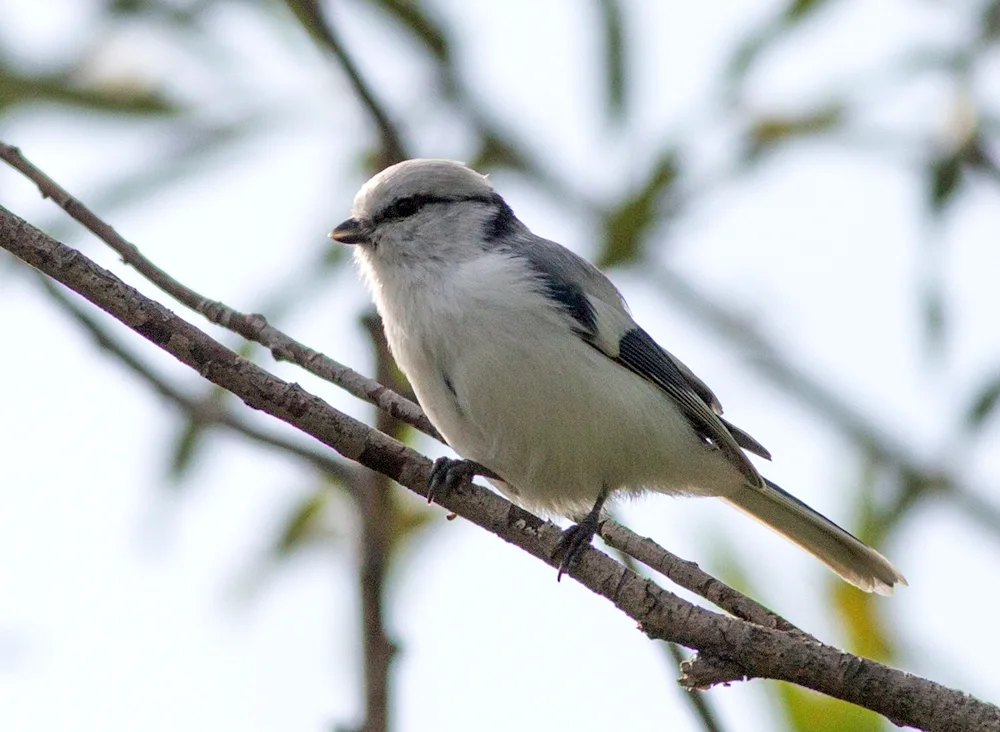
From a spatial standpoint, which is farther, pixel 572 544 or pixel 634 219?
pixel 634 219

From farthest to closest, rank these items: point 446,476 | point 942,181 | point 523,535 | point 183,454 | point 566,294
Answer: point 942,181 → point 183,454 → point 566,294 → point 446,476 → point 523,535

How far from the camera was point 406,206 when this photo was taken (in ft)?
9.12

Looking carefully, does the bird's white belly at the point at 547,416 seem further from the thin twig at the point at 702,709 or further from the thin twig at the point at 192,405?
the thin twig at the point at 702,709

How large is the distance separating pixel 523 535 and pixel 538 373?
20.8 inches

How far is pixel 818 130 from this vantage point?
3096 millimetres

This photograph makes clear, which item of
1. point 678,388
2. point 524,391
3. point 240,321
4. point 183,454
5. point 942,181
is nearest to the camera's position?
point 240,321

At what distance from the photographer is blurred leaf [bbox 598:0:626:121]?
288cm

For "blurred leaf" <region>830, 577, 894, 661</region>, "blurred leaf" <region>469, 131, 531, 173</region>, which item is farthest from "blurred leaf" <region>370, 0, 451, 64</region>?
"blurred leaf" <region>830, 577, 894, 661</region>

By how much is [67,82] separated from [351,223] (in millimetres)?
761

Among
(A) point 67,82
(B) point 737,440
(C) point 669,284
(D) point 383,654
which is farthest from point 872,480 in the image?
(A) point 67,82

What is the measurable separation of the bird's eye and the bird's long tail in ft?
3.18

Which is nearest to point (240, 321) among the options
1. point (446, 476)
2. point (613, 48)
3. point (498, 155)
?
point (446, 476)

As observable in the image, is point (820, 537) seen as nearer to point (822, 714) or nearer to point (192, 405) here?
point (822, 714)

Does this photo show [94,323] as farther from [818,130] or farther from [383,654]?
[818,130]
